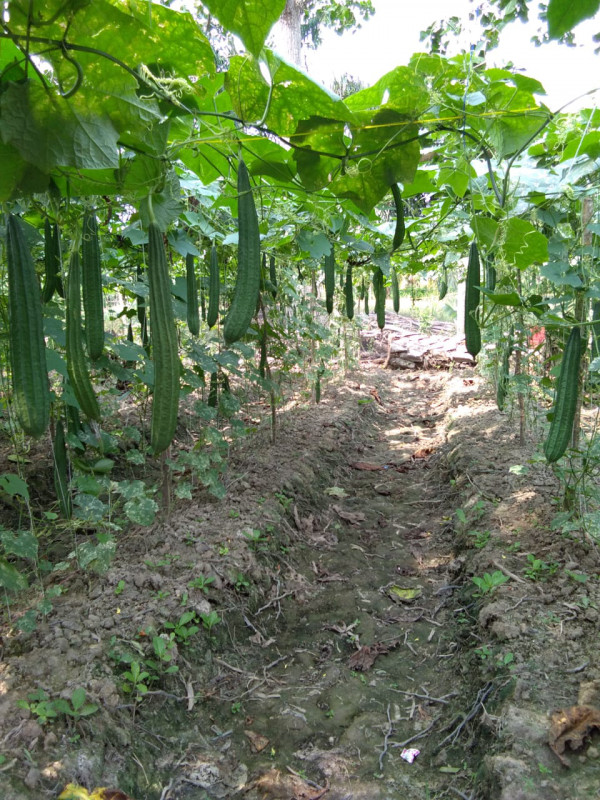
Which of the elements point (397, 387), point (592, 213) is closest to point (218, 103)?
point (592, 213)

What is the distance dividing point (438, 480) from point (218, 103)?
4949 mm

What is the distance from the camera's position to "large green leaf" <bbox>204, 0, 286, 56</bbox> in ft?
4.53

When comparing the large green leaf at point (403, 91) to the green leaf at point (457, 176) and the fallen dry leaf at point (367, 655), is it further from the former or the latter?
the fallen dry leaf at point (367, 655)

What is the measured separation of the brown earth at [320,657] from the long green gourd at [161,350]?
1477mm

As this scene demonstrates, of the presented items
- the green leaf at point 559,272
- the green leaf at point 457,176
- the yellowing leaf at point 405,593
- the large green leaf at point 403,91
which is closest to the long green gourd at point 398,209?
the large green leaf at point 403,91

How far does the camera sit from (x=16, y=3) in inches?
49.1

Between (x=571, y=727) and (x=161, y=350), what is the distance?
7.28 ft

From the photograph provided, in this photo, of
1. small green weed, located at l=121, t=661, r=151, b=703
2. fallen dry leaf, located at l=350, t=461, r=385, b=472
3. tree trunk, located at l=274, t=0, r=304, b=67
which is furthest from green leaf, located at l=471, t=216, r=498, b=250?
tree trunk, located at l=274, t=0, r=304, b=67

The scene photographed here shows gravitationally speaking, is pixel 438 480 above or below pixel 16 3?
below

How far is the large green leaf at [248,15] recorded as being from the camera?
138cm

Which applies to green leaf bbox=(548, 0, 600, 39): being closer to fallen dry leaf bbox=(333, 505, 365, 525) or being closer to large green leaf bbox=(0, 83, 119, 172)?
large green leaf bbox=(0, 83, 119, 172)

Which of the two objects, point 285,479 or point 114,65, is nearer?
point 114,65

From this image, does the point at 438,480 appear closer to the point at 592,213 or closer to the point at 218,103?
the point at 592,213

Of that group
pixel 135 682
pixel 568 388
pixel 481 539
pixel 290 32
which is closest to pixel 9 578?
pixel 135 682
